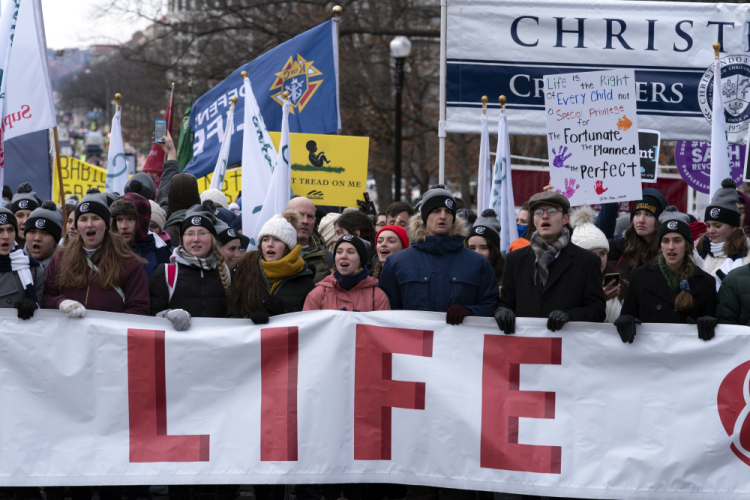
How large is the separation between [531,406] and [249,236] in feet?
9.09

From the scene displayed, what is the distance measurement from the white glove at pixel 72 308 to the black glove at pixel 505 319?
2.15 metres

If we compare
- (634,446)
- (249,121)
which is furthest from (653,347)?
A: (249,121)

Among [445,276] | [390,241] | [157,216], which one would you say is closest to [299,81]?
[157,216]

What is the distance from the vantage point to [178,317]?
4562mm

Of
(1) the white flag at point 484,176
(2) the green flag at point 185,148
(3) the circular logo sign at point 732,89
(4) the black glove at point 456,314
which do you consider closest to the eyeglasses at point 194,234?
(4) the black glove at point 456,314

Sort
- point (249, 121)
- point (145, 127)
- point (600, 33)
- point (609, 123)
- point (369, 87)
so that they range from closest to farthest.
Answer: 1. point (609, 123)
2. point (249, 121)
3. point (600, 33)
4. point (369, 87)
5. point (145, 127)

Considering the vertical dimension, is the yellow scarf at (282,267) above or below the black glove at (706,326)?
above

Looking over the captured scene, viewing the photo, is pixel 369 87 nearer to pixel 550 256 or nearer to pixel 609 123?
pixel 609 123

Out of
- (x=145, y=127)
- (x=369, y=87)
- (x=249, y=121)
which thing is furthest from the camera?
(x=145, y=127)

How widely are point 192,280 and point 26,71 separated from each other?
1.99m

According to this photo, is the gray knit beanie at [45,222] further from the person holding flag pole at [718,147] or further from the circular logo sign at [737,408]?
the person holding flag pole at [718,147]

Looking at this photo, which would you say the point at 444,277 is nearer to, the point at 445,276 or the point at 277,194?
the point at 445,276

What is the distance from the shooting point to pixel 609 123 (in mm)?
6438

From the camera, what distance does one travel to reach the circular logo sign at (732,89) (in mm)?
8914
